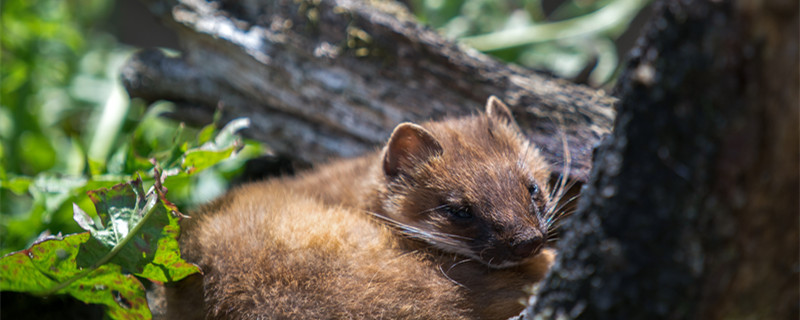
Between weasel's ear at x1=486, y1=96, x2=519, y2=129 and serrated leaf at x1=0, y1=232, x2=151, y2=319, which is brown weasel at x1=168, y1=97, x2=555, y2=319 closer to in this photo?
weasel's ear at x1=486, y1=96, x2=519, y2=129

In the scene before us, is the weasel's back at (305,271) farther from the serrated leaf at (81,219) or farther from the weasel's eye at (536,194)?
the weasel's eye at (536,194)

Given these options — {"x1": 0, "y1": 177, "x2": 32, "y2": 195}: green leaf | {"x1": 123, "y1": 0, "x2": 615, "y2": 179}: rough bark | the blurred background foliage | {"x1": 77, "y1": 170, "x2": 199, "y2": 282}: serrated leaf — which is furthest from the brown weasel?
{"x1": 0, "y1": 177, "x2": 32, "y2": 195}: green leaf

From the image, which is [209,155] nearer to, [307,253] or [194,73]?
[307,253]

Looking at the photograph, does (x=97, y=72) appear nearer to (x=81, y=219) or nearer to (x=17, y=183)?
(x=17, y=183)

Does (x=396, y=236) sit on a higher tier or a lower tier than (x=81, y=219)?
higher

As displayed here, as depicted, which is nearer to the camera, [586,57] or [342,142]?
[342,142]

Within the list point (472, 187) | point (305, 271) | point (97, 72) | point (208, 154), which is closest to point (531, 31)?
point (472, 187)

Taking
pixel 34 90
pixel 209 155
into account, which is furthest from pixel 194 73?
pixel 34 90
